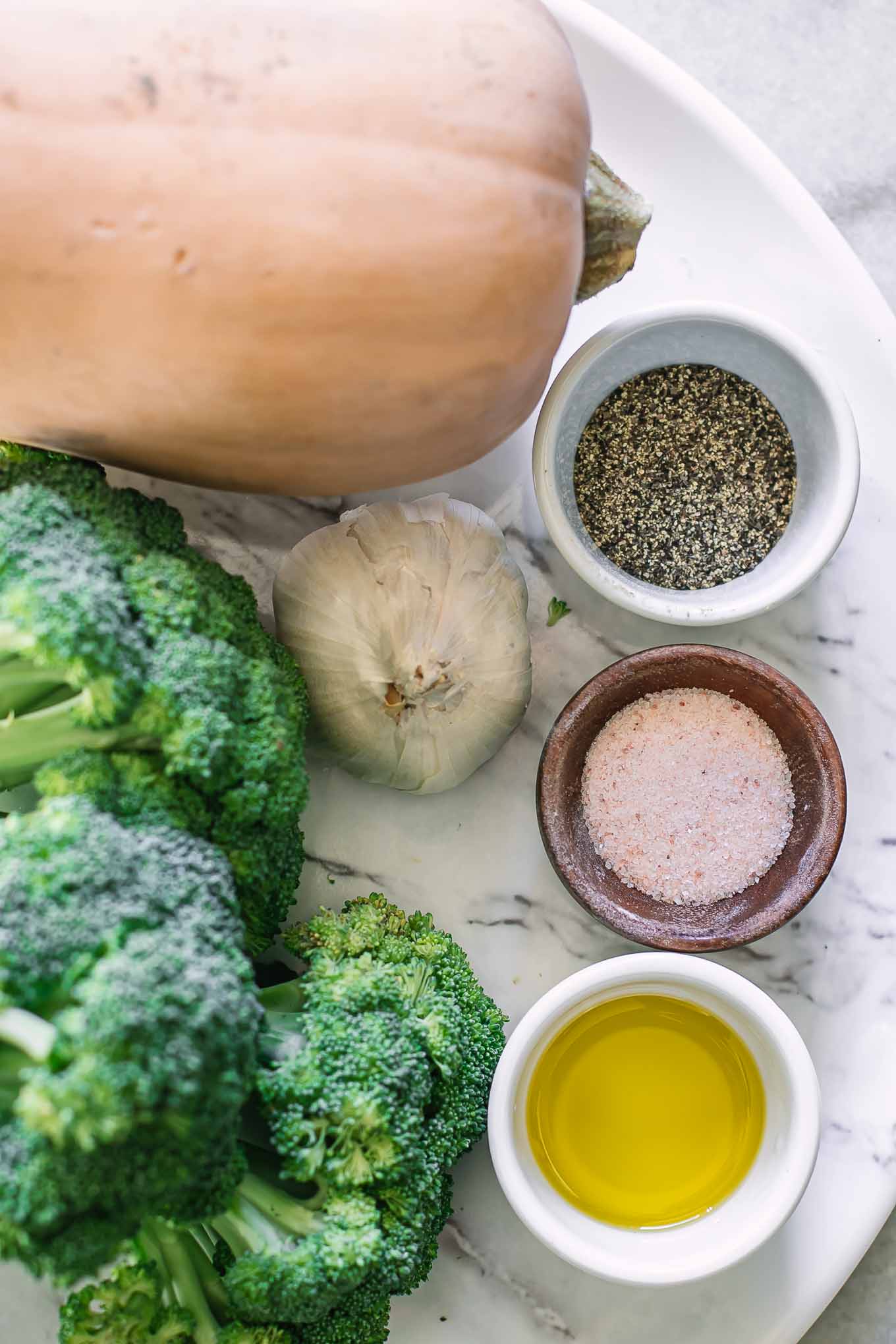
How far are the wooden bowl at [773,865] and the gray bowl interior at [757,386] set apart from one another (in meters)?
0.09

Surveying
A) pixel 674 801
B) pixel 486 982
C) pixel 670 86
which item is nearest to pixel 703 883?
pixel 674 801

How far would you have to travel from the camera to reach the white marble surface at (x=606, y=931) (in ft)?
4.55

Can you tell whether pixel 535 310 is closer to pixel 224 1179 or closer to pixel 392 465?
pixel 392 465

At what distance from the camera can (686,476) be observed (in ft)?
4.78

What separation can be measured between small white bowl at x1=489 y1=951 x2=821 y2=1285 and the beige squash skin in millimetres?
607

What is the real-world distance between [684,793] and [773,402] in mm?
455

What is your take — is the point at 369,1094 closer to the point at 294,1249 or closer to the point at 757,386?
the point at 294,1249

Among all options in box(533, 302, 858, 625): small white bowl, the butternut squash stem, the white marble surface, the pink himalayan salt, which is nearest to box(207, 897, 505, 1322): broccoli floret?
the white marble surface

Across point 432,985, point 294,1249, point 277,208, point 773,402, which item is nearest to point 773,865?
point 432,985

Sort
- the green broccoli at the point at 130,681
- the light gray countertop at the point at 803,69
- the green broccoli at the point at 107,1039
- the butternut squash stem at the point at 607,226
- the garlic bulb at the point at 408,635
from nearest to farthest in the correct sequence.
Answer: the green broccoli at the point at 107,1039 < the green broccoli at the point at 130,681 < the butternut squash stem at the point at 607,226 < the garlic bulb at the point at 408,635 < the light gray countertop at the point at 803,69

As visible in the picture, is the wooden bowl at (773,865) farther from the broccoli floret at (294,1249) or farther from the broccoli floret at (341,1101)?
the broccoli floret at (294,1249)

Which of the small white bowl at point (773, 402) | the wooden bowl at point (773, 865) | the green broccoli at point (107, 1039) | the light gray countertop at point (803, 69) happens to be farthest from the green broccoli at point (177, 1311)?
the light gray countertop at point (803, 69)

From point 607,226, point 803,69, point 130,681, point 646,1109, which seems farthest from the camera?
point 803,69

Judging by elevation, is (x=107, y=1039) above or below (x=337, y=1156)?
above
